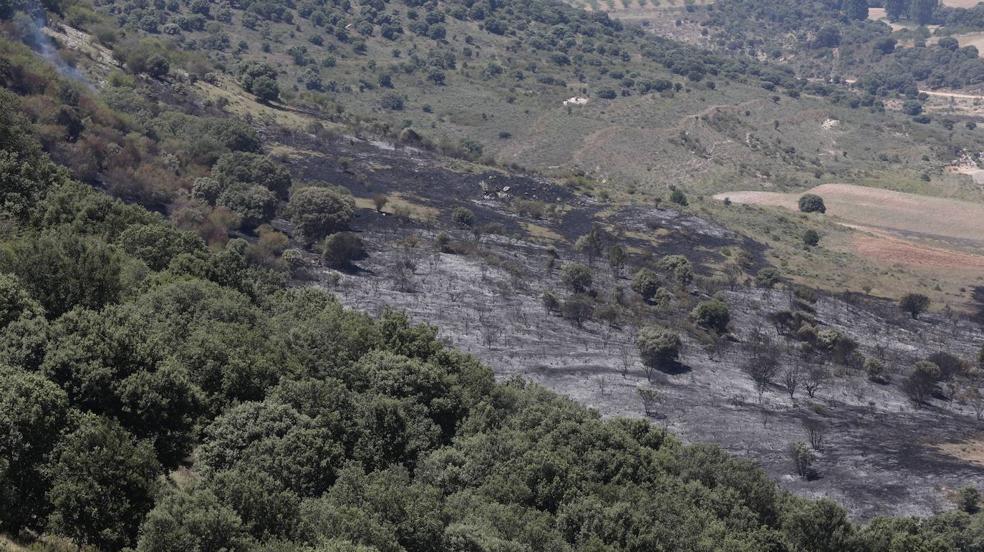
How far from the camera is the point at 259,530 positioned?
32.5 metres

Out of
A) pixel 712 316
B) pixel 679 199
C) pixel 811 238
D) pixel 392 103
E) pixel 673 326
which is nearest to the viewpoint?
pixel 673 326

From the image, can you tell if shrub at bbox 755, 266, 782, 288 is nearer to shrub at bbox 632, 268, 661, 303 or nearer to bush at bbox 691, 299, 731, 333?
shrub at bbox 632, 268, 661, 303

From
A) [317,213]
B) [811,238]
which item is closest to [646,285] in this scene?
[317,213]

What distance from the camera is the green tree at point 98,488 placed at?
3109 centimetres

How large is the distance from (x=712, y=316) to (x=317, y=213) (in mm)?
31612

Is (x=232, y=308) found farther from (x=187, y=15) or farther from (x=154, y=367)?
(x=187, y=15)

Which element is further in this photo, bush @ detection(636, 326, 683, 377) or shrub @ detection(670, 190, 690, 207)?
shrub @ detection(670, 190, 690, 207)

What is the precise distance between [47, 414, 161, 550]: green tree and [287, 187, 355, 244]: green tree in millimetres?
64785

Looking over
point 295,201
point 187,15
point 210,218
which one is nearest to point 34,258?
point 210,218

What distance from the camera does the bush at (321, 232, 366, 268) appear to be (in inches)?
3688

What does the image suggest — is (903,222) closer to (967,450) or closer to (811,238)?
(811,238)

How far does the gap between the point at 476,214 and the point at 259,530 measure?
8205cm

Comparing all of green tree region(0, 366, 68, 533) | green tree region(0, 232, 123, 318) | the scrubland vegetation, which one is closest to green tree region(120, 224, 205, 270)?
the scrubland vegetation

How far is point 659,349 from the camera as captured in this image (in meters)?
83.0
